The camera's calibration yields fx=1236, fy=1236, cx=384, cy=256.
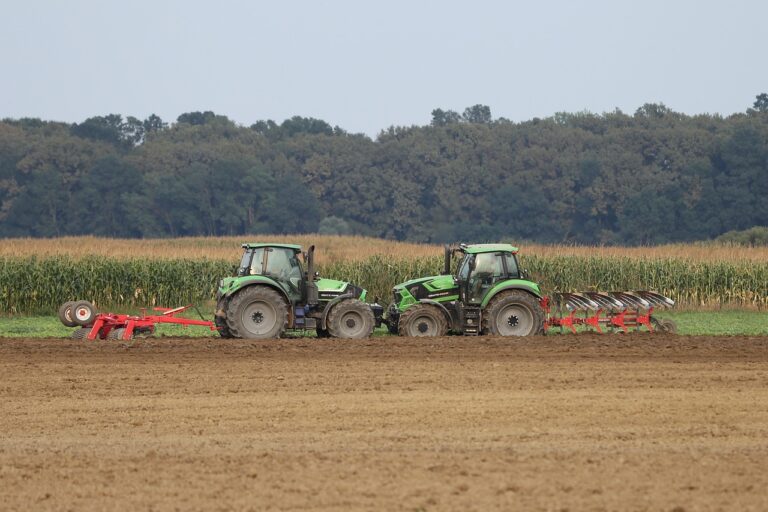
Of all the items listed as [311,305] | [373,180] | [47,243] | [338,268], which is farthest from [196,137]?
[311,305]

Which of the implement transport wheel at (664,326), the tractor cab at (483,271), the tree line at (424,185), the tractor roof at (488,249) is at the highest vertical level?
the tree line at (424,185)

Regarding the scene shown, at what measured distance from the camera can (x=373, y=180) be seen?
8256 centimetres

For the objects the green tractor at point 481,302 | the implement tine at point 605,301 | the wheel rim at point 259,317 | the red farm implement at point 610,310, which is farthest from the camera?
the implement tine at point 605,301

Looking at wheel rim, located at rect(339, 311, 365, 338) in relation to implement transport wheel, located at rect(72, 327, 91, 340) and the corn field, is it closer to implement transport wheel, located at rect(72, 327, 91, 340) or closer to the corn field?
implement transport wheel, located at rect(72, 327, 91, 340)

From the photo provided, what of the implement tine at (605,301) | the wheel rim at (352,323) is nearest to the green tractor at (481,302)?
the wheel rim at (352,323)

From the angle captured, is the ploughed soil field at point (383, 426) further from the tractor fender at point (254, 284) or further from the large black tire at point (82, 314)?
the large black tire at point (82, 314)

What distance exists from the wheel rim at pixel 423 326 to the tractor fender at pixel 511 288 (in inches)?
36.5

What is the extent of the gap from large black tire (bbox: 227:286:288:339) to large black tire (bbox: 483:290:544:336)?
3581 mm

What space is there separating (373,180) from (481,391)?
6734 centimetres

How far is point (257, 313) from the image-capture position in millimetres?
21031

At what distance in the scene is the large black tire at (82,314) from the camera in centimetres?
2139

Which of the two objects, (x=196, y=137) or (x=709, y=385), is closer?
(x=709, y=385)

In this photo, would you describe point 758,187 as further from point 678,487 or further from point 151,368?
point 678,487

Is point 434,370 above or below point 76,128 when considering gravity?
below
